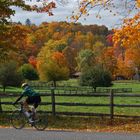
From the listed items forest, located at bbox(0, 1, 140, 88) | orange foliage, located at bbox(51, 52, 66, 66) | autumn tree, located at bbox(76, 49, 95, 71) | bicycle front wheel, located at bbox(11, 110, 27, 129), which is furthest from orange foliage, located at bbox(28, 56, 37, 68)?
A: bicycle front wheel, located at bbox(11, 110, 27, 129)

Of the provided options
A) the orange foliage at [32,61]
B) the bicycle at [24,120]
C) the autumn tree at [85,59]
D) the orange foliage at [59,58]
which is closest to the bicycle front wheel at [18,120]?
the bicycle at [24,120]

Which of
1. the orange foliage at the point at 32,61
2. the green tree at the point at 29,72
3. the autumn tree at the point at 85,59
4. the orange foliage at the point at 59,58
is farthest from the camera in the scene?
the orange foliage at the point at 32,61

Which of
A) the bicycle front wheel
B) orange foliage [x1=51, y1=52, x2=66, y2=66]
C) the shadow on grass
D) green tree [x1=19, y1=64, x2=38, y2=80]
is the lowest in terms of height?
green tree [x1=19, y1=64, x2=38, y2=80]

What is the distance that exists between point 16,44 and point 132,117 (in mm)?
7340

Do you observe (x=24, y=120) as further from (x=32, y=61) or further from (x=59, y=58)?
(x=32, y=61)

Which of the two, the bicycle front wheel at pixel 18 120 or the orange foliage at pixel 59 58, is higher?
the orange foliage at pixel 59 58

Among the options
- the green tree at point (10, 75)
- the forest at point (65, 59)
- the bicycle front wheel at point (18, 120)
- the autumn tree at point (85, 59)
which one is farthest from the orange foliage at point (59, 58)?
the bicycle front wheel at point (18, 120)

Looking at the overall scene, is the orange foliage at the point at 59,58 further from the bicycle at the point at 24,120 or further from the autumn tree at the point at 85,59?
the bicycle at the point at 24,120

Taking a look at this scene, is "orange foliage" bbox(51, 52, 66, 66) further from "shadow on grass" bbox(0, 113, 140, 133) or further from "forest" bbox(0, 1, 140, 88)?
"shadow on grass" bbox(0, 113, 140, 133)

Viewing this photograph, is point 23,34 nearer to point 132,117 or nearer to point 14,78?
point 132,117

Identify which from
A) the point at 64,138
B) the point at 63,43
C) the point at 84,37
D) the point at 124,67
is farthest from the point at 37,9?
the point at 84,37

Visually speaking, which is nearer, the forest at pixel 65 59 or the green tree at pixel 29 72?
Answer: the forest at pixel 65 59

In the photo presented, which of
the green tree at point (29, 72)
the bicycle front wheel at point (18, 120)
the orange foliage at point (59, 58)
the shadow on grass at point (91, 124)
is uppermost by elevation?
the orange foliage at point (59, 58)

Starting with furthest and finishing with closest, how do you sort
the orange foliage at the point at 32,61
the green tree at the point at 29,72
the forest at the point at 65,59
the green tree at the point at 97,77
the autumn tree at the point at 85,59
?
the orange foliage at the point at 32,61 < the autumn tree at the point at 85,59 < the green tree at the point at 29,72 < the forest at the point at 65,59 < the green tree at the point at 97,77
